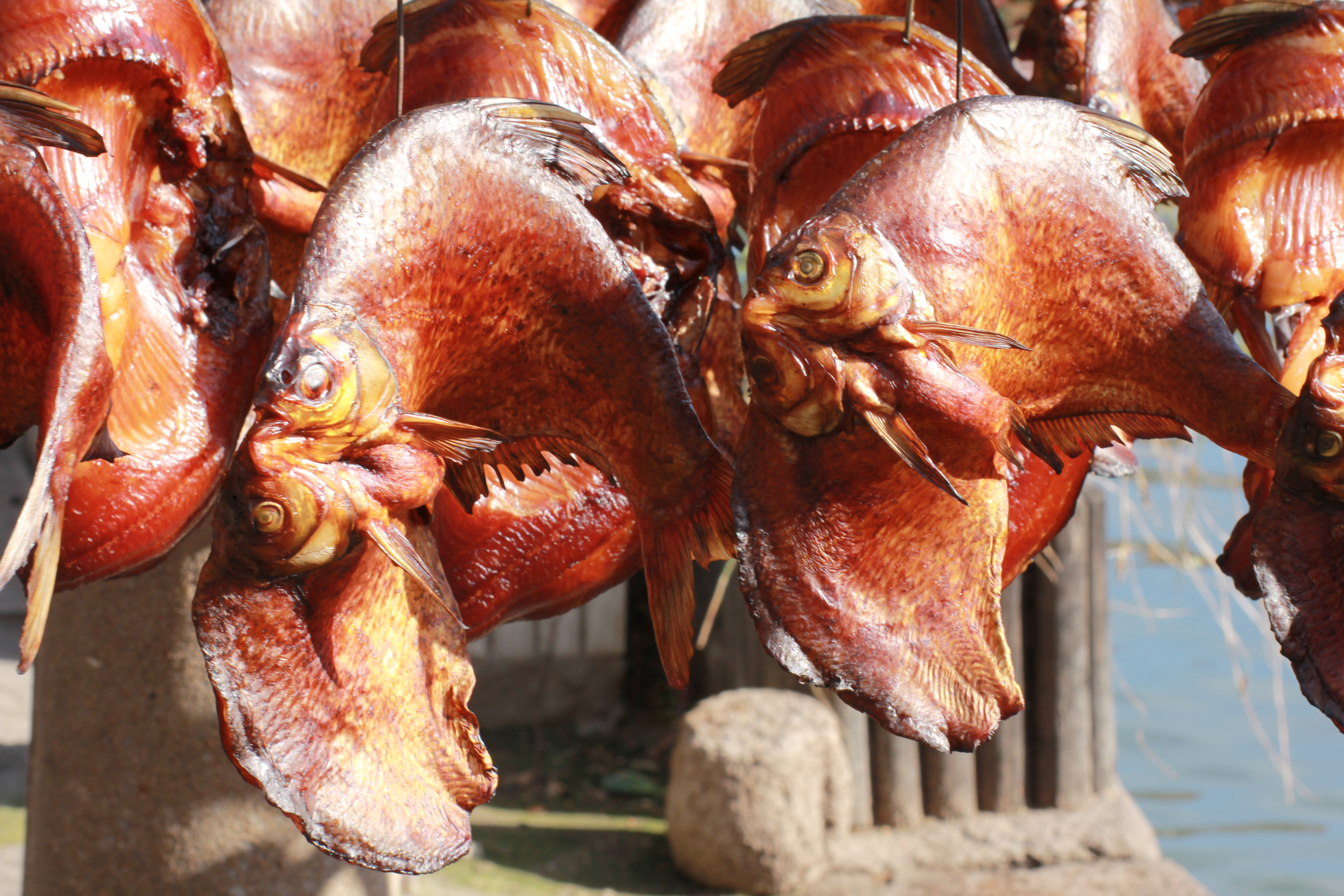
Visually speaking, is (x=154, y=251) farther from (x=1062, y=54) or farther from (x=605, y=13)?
(x=1062, y=54)

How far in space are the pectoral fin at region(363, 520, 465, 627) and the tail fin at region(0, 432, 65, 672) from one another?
8.0 inches

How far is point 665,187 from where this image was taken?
3.80 ft

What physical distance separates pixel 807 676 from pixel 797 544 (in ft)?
0.31

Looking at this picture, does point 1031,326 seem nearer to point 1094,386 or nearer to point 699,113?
point 1094,386

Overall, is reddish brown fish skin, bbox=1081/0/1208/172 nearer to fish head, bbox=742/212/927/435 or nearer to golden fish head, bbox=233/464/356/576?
fish head, bbox=742/212/927/435

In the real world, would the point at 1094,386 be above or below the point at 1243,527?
above

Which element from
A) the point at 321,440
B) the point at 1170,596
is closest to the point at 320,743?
the point at 321,440

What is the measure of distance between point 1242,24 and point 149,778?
2.06m

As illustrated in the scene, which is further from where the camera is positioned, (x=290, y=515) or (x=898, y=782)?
(x=898, y=782)

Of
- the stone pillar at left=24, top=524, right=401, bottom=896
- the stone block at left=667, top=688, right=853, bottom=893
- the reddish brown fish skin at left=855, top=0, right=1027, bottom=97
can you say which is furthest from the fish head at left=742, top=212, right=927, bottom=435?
the stone block at left=667, top=688, right=853, bottom=893

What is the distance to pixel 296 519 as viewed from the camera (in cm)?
84

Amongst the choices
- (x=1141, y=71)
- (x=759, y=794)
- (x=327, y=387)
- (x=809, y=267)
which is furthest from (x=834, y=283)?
(x=759, y=794)

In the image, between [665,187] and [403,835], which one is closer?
[403,835]

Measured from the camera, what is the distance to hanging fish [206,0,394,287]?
4.55 ft
